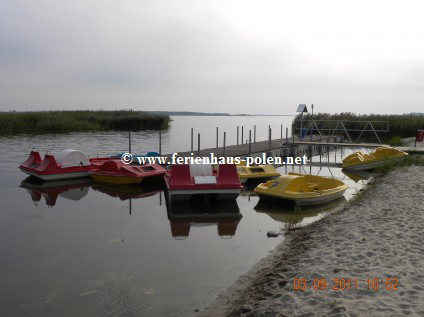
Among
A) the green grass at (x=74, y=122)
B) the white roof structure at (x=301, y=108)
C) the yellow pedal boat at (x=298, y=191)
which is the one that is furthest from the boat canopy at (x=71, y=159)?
the green grass at (x=74, y=122)

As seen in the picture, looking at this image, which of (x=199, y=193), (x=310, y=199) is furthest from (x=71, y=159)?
(x=310, y=199)

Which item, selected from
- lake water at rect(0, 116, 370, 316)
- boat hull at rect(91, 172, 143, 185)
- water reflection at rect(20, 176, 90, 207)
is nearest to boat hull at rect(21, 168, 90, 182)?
water reflection at rect(20, 176, 90, 207)

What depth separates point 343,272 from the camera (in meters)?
5.21

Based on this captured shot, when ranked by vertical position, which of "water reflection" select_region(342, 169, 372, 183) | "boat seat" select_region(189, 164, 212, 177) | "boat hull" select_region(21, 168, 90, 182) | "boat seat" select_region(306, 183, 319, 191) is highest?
"boat seat" select_region(189, 164, 212, 177)

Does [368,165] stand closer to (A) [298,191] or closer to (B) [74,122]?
(A) [298,191]

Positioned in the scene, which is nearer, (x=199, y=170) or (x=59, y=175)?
(x=199, y=170)

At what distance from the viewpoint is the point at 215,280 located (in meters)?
→ 6.30

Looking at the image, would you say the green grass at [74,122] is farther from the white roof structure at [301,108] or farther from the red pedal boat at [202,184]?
the red pedal boat at [202,184]

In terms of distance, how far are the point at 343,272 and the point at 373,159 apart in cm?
1387

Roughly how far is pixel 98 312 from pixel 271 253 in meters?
3.40

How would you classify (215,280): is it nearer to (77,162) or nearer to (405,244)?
(405,244)

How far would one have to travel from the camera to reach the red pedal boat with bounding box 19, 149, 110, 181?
1544 cm
